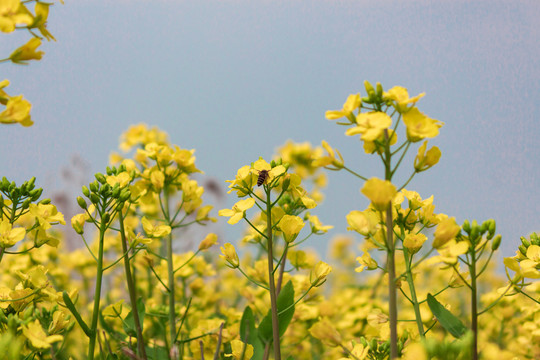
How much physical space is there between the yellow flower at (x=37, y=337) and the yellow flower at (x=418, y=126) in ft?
2.99

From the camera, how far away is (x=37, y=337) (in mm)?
1133

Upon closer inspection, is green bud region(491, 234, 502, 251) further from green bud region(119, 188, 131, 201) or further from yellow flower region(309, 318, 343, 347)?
green bud region(119, 188, 131, 201)

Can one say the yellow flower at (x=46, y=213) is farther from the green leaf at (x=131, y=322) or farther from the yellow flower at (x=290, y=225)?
the yellow flower at (x=290, y=225)

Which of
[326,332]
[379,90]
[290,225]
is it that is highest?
[379,90]

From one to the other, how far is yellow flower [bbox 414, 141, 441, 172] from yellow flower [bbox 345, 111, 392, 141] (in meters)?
0.11

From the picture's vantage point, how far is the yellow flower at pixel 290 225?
52.0 inches

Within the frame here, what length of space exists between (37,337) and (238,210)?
0.59 metres

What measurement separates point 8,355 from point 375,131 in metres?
0.87

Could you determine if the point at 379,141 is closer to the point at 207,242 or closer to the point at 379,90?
the point at 379,90

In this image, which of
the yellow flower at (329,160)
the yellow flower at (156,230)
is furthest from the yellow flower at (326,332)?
the yellow flower at (156,230)

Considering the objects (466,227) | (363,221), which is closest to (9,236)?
(363,221)

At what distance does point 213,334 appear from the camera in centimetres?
185

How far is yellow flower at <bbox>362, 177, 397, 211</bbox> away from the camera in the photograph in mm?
975

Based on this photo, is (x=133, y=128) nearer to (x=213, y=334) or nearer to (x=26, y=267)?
(x=26, y=267)
